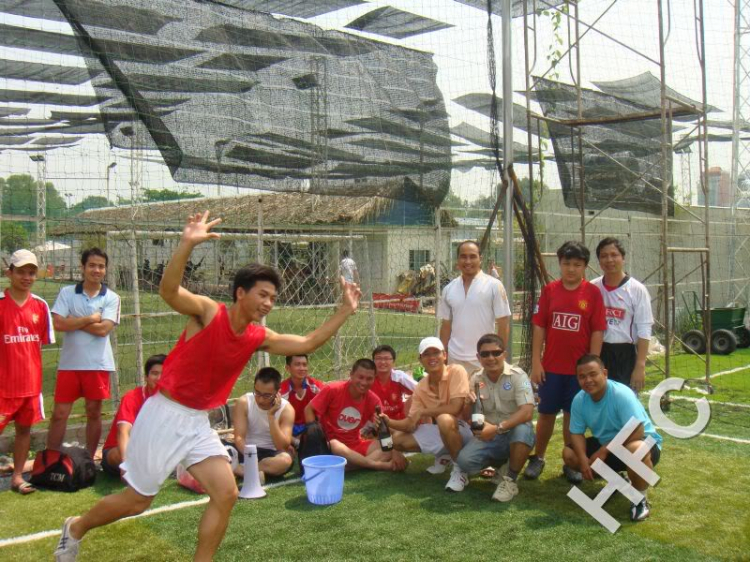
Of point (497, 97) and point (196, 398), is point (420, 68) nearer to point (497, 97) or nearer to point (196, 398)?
point (497, 97)

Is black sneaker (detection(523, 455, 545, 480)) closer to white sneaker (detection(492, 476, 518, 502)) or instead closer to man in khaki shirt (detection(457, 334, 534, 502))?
Answer: man in khaki shirt (detection(457, 334, 534, 502))

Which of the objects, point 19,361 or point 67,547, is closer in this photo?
point 67,547

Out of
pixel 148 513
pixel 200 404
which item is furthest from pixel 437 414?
pixel 200 404

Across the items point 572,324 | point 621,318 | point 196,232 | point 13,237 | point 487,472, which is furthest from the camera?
point 13,237

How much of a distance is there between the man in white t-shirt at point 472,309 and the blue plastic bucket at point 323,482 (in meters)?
1.49

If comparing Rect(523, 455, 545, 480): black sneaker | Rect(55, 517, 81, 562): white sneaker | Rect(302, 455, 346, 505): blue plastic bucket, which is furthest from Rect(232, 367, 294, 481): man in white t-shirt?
Rect(523, 455, 545, 480): black sneaker

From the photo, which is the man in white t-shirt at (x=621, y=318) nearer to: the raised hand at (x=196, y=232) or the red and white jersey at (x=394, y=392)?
the red and white jersey at (x=394, y=392)

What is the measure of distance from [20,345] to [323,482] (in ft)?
7.73

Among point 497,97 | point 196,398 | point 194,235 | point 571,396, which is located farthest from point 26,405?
point 497,97

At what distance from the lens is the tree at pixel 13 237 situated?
6.44 meters

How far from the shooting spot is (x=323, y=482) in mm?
4488

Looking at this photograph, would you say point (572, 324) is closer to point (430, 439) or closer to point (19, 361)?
point (430, 439)

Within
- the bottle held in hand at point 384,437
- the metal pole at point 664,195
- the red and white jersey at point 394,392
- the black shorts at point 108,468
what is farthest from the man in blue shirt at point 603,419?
the black shorts at point 108,468

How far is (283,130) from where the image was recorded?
6289 millimetres
